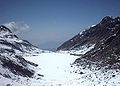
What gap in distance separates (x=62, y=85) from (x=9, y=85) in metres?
13.4

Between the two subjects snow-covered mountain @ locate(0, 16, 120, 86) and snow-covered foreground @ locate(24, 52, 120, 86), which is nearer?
snow-covered foreground @ locate(24, 52, 120, 86)

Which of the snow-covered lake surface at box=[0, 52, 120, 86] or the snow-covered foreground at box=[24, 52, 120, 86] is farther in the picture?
the snow-covered lake surface at box=[0, 52, 120, 86]

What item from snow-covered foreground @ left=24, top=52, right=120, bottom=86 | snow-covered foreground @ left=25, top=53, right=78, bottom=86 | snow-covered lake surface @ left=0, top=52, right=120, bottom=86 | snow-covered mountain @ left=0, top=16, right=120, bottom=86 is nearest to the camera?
snow-covered foreground @ left=24, top=52, right=120, bottom=86

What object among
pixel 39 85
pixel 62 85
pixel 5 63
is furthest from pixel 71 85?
pixel 5 63

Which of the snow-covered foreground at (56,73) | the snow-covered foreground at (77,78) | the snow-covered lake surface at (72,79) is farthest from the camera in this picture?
the snow-covered foreground at (56,73)

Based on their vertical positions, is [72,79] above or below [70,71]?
below

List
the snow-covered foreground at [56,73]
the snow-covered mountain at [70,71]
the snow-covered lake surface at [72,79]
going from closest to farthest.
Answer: the snow-covered lake surface at [72,79]
the snow-covered mountain at [70,71]
the snow-covered foreground at [56,73]

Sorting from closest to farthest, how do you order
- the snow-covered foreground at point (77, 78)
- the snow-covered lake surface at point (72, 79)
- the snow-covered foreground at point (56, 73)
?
the snow-covered foreground at point (77, 78), the snow-covered lake surface at point (72, 79), the snow-covered foreground at point (56, 73)

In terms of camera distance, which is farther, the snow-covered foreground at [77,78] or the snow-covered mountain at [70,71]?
the snow-covered mountain at [70,71]

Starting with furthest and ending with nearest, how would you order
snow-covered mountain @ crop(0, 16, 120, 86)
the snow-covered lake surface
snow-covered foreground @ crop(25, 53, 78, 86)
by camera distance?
1. snow-covered foreground @ crop(25, 53, 78, 86)
2. snow-covered mountain @ crop(0, 16, 120, 86)
3. the snow-covered lake surface

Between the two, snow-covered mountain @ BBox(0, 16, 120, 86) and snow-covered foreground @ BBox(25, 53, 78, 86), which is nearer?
snow-covered mountain @ BBox(0, 16, 120, 86)

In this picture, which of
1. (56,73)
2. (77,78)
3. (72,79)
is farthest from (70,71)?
(72,79)

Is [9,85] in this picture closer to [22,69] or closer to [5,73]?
[5,73]

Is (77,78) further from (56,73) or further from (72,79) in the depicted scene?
(56,73)
